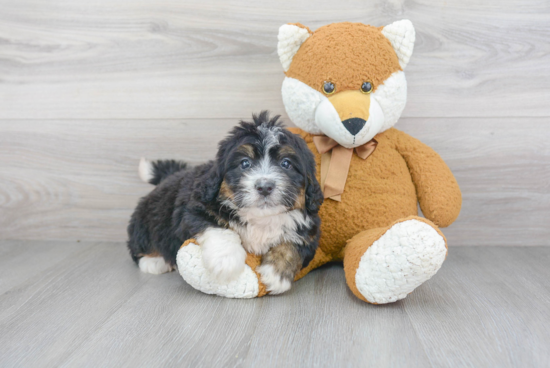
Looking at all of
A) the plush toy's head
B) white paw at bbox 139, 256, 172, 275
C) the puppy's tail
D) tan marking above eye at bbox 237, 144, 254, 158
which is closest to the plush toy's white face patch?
the plush toy's head

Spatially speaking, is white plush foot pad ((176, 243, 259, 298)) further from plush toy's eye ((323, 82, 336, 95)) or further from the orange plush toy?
plush toy's eye ((323, 82, 336, 95))

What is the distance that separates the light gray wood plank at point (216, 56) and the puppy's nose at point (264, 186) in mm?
948

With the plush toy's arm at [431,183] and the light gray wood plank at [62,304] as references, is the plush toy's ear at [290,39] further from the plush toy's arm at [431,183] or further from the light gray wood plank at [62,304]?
the light gray wood plank at [62,304]

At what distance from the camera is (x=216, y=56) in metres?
2.28

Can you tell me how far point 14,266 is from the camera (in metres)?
2.11

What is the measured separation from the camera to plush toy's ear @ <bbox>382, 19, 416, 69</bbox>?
175 centimetres

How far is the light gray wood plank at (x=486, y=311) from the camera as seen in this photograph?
1228mm

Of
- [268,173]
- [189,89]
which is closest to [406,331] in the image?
[268,173]

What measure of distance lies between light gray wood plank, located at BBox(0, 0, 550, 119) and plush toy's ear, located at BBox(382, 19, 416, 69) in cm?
44

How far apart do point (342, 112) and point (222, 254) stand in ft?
2.30

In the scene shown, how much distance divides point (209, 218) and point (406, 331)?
2.57ft

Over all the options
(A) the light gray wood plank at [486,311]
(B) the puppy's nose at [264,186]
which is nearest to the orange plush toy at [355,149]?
(A) the light gray wood plank at [486,311]

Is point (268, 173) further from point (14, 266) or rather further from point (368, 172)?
point (14, 266)

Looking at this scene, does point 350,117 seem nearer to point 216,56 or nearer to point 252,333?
point 252,333
